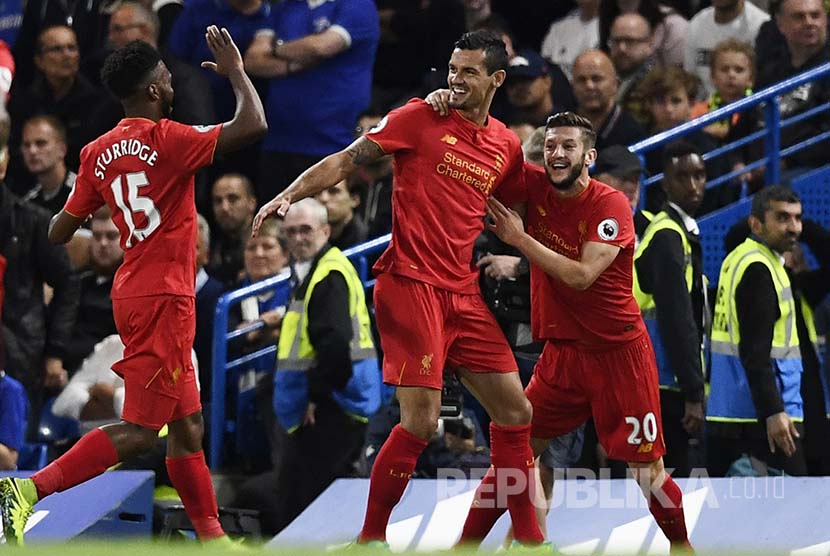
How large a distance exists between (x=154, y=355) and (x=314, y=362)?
239cm

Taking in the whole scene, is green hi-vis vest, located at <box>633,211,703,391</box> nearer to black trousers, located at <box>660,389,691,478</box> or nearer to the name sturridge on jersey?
black trousers, located at <box>660,389,691,478</box>

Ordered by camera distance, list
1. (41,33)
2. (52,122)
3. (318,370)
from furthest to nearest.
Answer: (41,33), (52,122), (318,370)

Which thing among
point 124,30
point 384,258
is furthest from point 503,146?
point 124,30

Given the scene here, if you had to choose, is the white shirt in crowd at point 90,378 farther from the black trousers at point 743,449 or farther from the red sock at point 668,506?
the red sock at point 668,506

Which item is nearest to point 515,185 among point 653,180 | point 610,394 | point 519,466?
point 610,394

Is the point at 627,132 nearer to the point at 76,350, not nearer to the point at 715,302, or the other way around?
the point at 715,302

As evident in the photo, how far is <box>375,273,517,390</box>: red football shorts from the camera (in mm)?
8438

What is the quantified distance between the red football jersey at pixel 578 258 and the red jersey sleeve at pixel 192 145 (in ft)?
5.20

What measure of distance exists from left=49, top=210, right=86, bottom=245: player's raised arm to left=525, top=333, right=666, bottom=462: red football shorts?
2.34 meters

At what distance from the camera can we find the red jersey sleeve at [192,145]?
836 centimetres

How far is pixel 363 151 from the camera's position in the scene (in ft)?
27.9

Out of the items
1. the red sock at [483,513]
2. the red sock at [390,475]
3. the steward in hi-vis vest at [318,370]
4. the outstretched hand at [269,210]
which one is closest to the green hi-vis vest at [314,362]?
the steward in hi-vis vest at [318,370]

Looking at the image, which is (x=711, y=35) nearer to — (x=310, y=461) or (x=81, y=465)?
(x=310, y=461)

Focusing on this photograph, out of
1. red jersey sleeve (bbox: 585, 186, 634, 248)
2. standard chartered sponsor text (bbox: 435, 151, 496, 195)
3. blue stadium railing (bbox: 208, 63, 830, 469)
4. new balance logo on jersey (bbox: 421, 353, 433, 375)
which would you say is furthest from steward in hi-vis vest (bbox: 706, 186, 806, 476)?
new balance logo on jersey (bbox: 421, 353, 433, 375)
